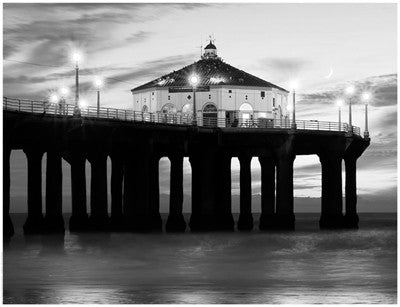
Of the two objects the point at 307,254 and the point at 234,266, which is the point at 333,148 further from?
the point at 234,266

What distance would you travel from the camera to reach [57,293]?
4138 cm

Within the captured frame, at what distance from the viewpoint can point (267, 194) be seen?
285 ft

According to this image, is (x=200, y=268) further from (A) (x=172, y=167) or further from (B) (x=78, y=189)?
(A) (x=172, y=167)

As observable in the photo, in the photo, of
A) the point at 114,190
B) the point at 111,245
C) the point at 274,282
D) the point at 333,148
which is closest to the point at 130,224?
the point at 111,245

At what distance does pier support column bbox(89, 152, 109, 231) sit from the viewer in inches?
2869

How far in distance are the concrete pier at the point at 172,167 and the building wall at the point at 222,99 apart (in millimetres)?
10433

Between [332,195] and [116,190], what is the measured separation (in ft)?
50.7

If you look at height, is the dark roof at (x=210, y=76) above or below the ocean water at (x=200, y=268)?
above

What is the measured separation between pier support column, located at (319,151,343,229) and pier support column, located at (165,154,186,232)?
10.1 meters

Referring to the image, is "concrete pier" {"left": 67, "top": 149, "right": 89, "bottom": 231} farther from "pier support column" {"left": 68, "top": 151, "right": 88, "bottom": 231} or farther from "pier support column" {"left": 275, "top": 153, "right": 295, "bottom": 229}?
"pier support column" {"left": 275, "top": 153, "right": 295, "bottom": 229}

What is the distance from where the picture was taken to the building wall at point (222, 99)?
98.8m

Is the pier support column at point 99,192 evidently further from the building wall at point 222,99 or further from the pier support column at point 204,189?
the building wall at point 222,99

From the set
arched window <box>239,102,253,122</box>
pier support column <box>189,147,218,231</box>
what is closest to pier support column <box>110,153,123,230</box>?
pier support column <box>189,147,218,231</box>

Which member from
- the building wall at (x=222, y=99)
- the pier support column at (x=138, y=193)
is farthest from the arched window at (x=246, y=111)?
the pier support column at (x=138, y=193)
